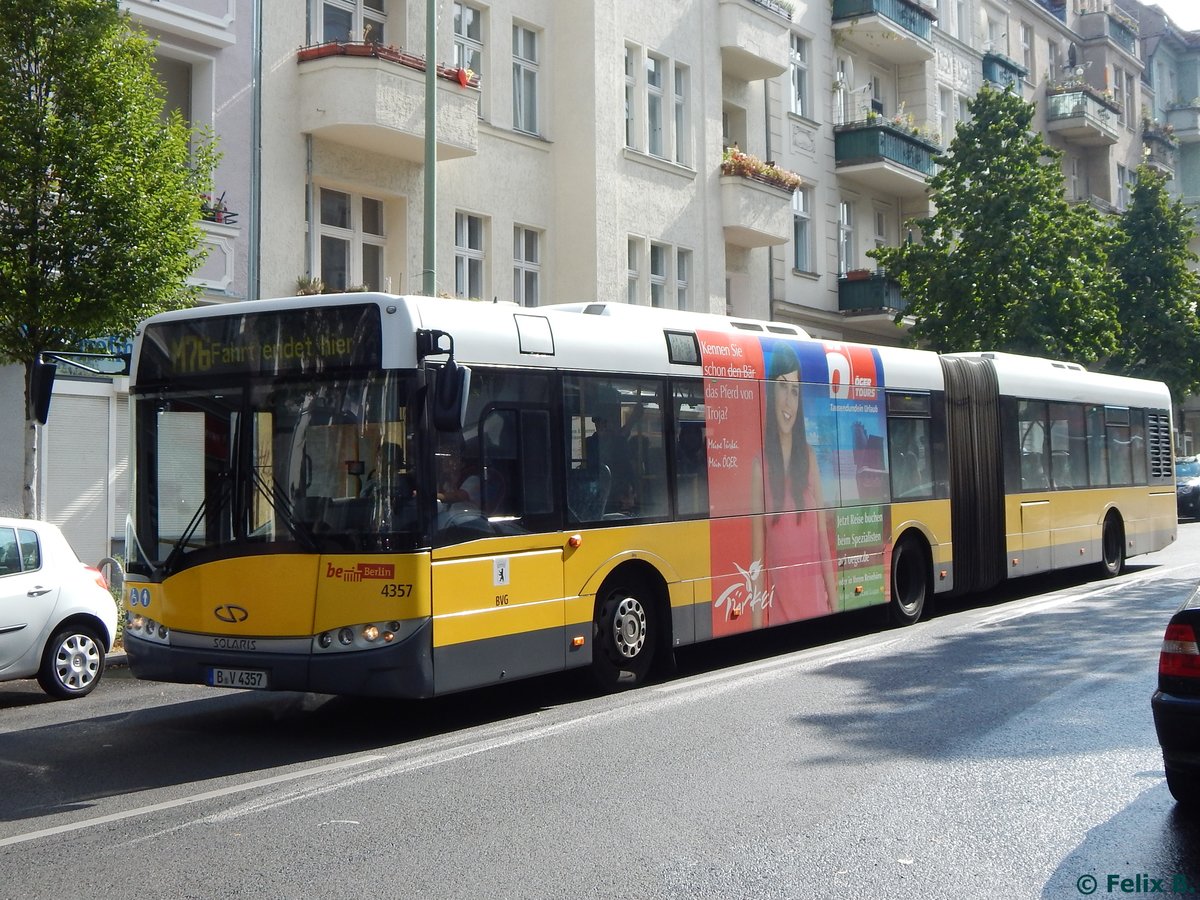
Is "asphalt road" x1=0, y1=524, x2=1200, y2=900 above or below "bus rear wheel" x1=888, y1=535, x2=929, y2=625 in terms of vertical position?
below

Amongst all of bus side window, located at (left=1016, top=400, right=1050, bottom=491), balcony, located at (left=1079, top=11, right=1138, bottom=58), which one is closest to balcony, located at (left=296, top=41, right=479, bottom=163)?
bus side window, located at (left=1016, top=400, right=1050, bottom=491)

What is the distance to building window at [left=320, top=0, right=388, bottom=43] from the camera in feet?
66.1

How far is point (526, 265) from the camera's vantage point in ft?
76.6

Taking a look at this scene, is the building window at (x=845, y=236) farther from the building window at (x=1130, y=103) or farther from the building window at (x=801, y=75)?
the building window at (x=1130, y=103)

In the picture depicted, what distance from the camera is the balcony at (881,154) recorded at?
3238 cm

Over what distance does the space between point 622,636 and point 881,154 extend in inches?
945

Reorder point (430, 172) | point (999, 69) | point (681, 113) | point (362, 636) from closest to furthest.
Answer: point (362, 636) → point (430, 172) → point (681, 113) → point (999, 69)

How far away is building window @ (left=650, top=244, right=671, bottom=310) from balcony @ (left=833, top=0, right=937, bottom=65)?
10064 millimetres

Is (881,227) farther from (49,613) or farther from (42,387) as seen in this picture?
(42,387)

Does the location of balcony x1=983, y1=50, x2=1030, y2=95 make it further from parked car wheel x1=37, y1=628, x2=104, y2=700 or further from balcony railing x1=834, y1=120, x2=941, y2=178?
parked car wheel x1=37, y1=628, x2=104, y2=700

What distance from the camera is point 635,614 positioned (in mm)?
10812

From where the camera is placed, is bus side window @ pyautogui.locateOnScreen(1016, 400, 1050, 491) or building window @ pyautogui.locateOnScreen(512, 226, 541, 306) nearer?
bus side window @ pyautogui.locateOnScreen(1016, 400, 1050, 491)

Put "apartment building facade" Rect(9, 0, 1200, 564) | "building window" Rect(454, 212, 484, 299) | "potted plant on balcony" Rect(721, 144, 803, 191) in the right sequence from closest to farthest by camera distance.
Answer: "apartment building facade" Rect(9, 0, 1200, 564) → "building window" Rect(454, 212, 484, 299) → "potted plant on balcony" Rect(721, 144, 803, 191)

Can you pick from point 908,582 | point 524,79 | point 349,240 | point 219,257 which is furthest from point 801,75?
point 908,582
